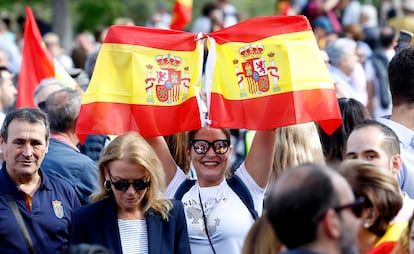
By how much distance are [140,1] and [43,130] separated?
1011 inches

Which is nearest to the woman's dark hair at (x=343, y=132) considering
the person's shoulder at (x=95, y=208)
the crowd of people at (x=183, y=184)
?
the crowd of people at (x=183, y=184)

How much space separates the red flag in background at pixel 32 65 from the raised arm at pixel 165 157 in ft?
12.5

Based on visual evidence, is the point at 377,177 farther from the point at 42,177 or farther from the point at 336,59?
the point at 336,59

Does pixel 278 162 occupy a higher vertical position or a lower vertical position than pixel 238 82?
lower

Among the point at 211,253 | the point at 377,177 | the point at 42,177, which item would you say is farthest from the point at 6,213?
the point at 377,177

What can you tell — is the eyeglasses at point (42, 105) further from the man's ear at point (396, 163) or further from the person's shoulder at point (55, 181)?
the man's ear at point (396, 163)

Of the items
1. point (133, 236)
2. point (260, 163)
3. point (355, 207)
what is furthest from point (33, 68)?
point (355, 207)

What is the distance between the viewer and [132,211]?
6.77 metres

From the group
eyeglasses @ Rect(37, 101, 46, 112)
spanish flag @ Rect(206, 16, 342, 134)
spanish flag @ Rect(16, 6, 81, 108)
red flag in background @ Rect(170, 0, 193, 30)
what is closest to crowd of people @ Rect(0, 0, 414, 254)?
spanish flag @ Rect(206, 16, 342, 134)

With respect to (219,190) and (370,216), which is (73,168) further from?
(370,216)

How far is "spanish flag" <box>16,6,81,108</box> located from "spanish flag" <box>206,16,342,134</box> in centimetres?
→ 390

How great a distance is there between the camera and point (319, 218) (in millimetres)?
4469

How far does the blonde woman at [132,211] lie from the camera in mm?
6660

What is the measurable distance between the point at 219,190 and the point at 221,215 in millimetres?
230
